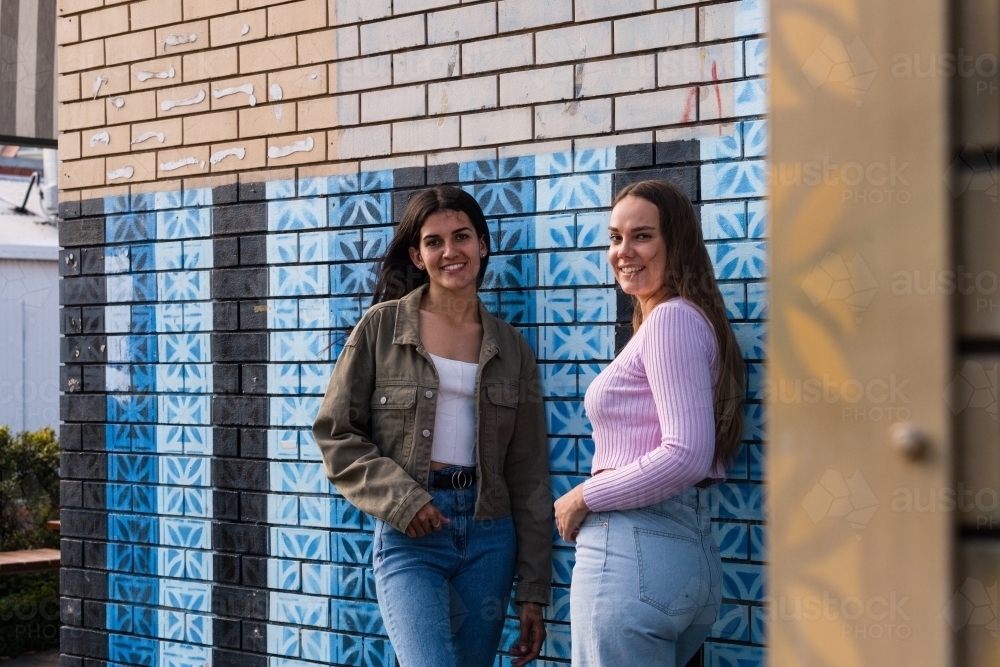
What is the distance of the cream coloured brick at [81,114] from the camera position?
5.12 m

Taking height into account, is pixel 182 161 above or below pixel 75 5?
below

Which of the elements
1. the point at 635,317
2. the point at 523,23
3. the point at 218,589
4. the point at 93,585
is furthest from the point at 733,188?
the point at 93,585

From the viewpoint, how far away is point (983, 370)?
121cm

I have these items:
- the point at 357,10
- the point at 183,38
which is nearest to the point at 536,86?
the point at 357,10

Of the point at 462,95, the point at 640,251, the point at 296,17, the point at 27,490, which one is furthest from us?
the point at 27,490

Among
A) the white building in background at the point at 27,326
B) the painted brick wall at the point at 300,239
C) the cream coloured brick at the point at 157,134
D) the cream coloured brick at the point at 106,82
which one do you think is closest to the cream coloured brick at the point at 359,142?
the painted brick wall at the point at 300,239

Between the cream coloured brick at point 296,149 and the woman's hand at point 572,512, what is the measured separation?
80.2 inches

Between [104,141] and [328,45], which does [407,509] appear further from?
[104,141]

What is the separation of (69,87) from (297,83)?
4.54 ft

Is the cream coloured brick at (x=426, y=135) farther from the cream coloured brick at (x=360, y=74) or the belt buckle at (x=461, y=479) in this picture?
Answer: the belt buckle at (x=461, y=479)

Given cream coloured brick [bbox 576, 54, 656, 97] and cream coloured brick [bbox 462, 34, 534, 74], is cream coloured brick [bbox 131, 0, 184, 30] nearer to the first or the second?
cream coloured brick [bbox 462, 34, 534, 74]

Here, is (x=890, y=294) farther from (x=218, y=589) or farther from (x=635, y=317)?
(x=218, y=589)

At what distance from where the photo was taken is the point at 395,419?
11.7ft

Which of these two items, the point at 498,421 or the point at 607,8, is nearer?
the point at 498,421
